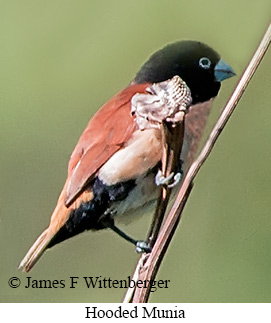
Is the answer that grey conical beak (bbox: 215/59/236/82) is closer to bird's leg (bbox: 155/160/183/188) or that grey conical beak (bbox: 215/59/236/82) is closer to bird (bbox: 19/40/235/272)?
bird (bbox: 19/40/235/272)

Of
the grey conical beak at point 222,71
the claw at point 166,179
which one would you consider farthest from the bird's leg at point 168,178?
the grey conical beak at point 222,71

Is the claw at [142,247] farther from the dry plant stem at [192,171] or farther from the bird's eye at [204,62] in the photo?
the bird's eye at [204,62]

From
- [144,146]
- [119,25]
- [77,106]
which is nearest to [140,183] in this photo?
[144,146]

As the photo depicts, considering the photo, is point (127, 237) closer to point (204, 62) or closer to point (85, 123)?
point (85, 123)

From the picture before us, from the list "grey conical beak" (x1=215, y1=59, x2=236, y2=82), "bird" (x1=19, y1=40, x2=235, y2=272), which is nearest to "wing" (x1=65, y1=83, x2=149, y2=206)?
"bird" (x1=19, y1=40, x2=235, y2=272)

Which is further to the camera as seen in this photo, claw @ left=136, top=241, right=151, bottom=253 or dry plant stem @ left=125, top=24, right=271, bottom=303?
claw @ left=136, top=241, right=151, bottom=253
